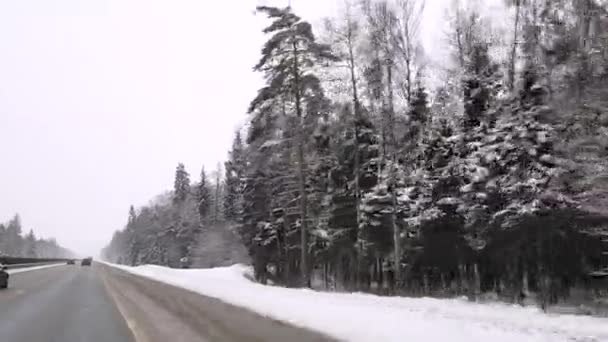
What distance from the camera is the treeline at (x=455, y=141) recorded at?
22.8m

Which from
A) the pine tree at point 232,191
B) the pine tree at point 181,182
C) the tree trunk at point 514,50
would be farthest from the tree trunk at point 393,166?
the pine tree at point 181,182

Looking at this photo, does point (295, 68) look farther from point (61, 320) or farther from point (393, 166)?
point (61, 320)

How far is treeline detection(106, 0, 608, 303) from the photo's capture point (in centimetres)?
2283

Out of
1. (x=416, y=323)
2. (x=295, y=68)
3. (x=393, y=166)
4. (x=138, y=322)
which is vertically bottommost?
(x=138, y=322)

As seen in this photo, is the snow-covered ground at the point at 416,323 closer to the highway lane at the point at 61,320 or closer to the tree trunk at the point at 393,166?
the highway lane at the point at 61,320

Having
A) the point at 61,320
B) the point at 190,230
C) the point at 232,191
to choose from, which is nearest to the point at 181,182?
the point at 190,230

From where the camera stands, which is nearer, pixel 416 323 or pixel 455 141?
pixel 416 323

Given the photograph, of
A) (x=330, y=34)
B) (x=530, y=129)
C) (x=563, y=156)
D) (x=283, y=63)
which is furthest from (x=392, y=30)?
(x=563, y=156)

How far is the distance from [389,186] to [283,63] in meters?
8.29

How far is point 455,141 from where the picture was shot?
1152 inches

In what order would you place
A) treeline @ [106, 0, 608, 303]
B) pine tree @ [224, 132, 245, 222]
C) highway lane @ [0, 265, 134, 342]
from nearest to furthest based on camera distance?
highway lane @ [0, 265, 134, 342]
treeline @ [106, 0, 608, 303]
pine tree @ [224, 132, 245, 222]

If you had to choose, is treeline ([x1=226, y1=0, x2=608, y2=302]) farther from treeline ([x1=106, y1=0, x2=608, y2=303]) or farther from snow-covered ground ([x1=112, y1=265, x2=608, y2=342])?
snow-covered ground ([x1=112, y1=265, x2=608, y2=342])

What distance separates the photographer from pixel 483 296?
25797 millimetres

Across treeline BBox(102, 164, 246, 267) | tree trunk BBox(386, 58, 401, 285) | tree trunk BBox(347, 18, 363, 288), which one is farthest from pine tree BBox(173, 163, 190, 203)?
tree trunk BBox(386, 58, 401, 285)
